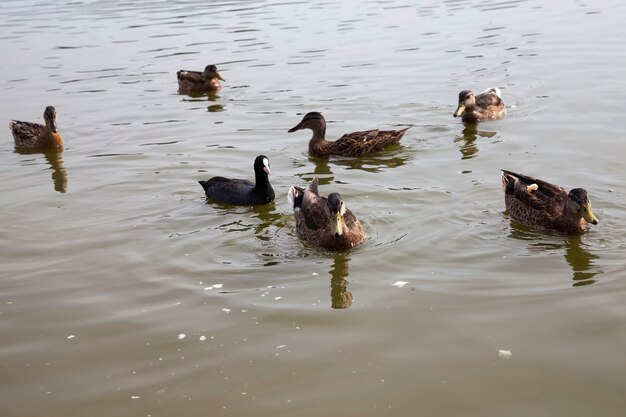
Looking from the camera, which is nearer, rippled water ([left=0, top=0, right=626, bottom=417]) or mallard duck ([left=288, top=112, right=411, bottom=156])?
rippled water ([left=0, top=0, right=626, bottom=417])

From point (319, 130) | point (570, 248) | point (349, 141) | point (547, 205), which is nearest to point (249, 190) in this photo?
point (349, 141)

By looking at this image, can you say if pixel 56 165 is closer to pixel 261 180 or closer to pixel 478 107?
pixel 261 180

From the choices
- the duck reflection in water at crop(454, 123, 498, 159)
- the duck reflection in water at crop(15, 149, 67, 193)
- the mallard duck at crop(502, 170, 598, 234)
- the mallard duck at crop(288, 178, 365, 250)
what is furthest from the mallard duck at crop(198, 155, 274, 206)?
the duck reflection in water at crop(454, 123, 498, 159)

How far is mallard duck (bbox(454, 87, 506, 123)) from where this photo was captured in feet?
49.1

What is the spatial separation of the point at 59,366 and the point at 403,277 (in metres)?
3.28

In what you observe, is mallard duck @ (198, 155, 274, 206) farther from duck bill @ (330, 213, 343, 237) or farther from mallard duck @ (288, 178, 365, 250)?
duck bill @ (330, 213, 343, 237)

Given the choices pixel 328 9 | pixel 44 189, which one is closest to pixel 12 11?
→ pixel 328 9

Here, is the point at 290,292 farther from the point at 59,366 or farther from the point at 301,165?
the point at 301,165

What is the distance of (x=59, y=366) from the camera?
7.29 metres

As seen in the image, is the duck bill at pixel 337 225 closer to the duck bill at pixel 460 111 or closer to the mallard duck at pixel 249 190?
the mallard duck at pixel 249 190

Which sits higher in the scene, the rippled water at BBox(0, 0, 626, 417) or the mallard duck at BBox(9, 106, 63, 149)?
the mallard duck at BBox(9, 106, 63, 149)

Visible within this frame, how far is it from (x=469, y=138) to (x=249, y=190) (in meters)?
4.47

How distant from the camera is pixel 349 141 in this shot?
13742 mm

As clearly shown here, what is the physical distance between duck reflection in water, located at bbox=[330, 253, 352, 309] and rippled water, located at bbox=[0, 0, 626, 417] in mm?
26
